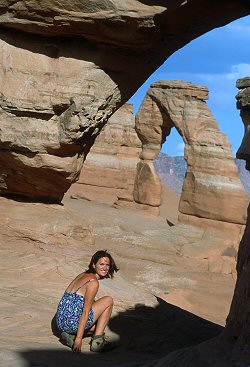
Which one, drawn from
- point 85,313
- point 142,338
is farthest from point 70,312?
point 142,338

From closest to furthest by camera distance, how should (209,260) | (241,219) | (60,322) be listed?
(60,322) → (209,260) → (241,219)

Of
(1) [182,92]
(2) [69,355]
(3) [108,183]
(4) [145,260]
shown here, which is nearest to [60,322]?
(2) [69,355]

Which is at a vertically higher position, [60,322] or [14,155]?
[14,155]

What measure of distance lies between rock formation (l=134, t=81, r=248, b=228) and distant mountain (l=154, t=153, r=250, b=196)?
132ft

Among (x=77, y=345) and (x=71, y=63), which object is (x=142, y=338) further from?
(x=71, y=63)

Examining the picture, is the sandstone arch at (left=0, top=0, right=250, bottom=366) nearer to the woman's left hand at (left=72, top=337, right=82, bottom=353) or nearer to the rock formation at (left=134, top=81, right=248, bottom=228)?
the woman's left hand at (left=72, top=337, right=82, bottom=353)

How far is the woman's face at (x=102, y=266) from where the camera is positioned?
16.0 feet

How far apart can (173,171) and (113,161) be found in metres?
42.6

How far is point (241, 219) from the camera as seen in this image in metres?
13.7

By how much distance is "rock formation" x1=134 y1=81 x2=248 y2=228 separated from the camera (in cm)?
1397

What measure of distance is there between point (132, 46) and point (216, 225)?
24.9 feet

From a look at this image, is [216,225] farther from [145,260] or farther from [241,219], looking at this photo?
[145,260]

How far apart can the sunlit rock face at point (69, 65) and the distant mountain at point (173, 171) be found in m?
49.6

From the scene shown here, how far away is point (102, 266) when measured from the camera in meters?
4.88
